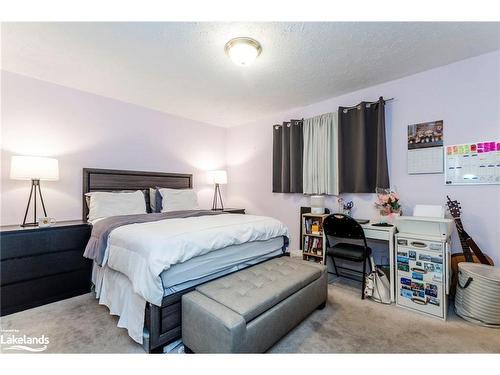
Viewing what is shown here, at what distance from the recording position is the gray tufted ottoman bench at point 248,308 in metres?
1.28

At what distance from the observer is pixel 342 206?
2982mm

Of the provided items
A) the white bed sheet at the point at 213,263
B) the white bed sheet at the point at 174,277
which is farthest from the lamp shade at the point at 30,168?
the white bed sheet at the point at 213,263

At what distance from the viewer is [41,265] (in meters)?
2.17

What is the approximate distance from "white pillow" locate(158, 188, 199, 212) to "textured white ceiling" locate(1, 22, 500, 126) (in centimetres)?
137

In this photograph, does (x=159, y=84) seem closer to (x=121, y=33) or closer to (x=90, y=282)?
(x=121, y=33)

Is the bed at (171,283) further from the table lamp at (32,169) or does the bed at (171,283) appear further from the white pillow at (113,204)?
the table lamp at (32,169)

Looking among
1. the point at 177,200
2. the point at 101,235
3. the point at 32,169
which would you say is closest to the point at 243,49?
the point at 101,235

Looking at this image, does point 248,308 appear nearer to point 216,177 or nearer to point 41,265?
point 41,265

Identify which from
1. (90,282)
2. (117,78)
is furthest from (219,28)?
(90,282)

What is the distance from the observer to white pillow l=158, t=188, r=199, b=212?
323cm

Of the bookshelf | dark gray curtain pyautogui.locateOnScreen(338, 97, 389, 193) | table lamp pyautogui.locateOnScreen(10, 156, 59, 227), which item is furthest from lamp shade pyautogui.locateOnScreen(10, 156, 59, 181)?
dark gray curtain pyautogui.locateOnScreen(338, 97, 389, 193)

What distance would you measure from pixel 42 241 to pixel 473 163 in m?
4.24

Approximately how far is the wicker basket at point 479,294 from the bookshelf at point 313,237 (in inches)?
50.7
